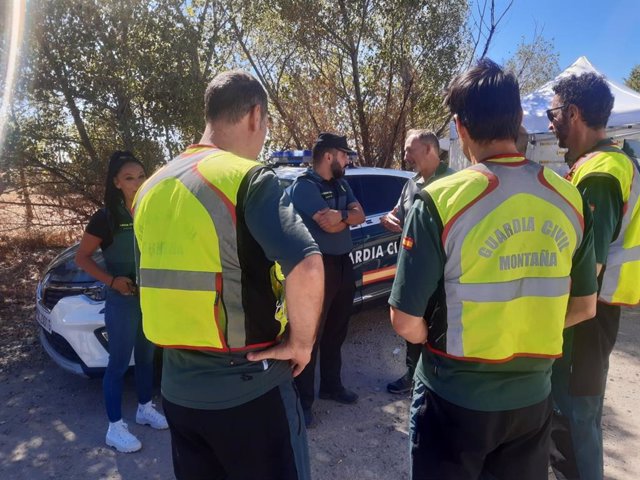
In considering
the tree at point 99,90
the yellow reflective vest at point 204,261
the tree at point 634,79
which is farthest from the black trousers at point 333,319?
the tree at point 634,79

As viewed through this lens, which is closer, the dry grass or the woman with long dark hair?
the woman with long dark hair

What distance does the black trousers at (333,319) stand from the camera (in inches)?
138

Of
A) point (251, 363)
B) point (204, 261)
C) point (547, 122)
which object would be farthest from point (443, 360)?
point (547, 122)

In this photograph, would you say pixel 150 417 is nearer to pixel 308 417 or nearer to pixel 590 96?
pixel 308 417

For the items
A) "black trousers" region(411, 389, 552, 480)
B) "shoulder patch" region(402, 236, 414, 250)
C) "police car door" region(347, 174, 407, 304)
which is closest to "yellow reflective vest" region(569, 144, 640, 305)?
"black trousers" region(411, 389, 552, 480)

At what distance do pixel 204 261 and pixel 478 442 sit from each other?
1.04 meters

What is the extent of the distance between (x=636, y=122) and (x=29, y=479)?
26.2ft

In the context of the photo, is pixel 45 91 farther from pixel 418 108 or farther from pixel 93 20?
pixel 418 108

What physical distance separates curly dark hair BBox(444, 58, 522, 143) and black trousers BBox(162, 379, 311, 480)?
1105 millimetres

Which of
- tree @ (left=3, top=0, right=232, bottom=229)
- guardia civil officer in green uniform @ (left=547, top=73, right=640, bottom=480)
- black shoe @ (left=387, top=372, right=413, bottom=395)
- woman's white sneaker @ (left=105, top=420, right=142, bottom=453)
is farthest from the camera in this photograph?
tree @ (left=3, top=0, right=232, bottom=229)

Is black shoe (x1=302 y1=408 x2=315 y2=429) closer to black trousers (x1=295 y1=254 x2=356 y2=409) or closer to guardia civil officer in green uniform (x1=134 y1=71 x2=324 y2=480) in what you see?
black trousers (x1=295 y1=254 x2=356 y2=409)

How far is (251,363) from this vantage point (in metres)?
1.59

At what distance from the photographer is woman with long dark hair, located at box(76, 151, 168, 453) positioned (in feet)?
9.97

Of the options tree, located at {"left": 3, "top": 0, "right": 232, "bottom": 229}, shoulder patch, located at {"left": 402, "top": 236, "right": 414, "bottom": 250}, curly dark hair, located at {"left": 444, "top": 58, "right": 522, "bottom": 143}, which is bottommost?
shoulder patch, located at {"left": 402, "top": 236, "right": 414, "bottom": 250}
